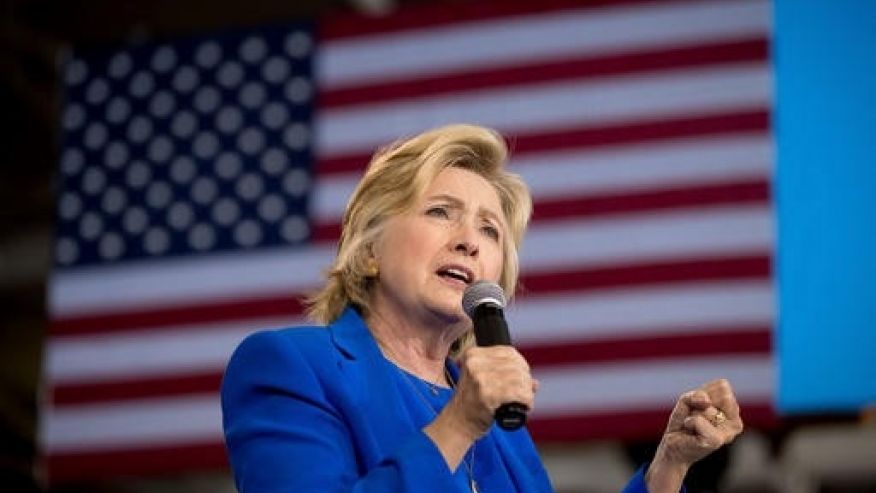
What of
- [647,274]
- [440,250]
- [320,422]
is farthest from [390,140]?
[320,422]

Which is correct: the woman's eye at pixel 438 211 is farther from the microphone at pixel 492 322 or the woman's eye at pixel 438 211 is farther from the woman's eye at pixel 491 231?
the microphone at pixel 492 322

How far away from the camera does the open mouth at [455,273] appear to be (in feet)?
6.26

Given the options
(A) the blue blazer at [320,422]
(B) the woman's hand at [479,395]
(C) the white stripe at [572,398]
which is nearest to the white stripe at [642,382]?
(C) the white stripe at [572,398]

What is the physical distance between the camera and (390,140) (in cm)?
509

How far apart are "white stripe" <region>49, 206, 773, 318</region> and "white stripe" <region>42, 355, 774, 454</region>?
36cm

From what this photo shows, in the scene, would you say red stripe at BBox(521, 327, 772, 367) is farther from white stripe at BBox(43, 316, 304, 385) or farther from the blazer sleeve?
the blazer sleeve

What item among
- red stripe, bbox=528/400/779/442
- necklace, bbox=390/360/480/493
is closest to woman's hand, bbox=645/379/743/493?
necklace, bbox=390/360/480/493

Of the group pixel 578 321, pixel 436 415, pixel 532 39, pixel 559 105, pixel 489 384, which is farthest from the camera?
pixel 532 39

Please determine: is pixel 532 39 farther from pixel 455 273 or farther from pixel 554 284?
pixel 455 273

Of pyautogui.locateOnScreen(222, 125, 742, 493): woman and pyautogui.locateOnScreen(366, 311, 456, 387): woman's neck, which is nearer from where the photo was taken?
pyautogui.locateOnScreen(222, 125, 742, 493): woman

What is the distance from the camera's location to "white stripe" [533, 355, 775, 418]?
454cm

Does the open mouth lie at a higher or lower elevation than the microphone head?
lower

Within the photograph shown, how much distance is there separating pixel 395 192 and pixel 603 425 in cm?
279

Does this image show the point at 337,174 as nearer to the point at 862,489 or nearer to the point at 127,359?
the point at 127,359
